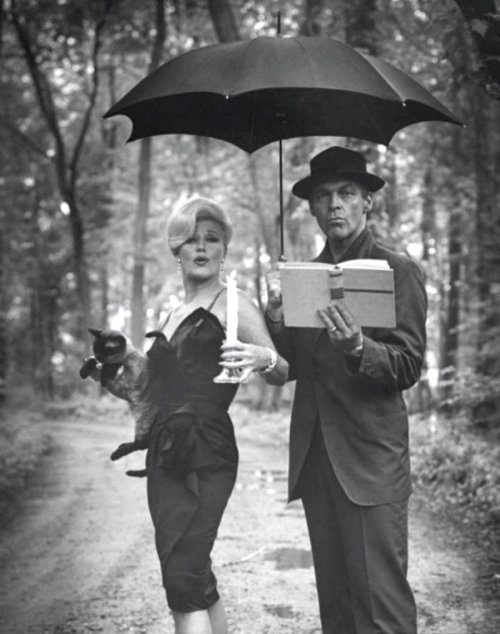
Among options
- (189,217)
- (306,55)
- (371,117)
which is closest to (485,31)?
(371,117)

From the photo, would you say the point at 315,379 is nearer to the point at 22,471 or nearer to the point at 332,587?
the point at 332,587

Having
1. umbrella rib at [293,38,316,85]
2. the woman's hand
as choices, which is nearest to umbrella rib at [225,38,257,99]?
umbrella rib at [293,38,316,85]

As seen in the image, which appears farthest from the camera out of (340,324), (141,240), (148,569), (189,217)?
(141,240)

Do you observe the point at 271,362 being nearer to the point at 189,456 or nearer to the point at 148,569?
the point at 189,456

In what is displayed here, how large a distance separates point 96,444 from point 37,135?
621 inches

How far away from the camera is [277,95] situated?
163 inches

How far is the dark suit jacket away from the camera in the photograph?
323cm

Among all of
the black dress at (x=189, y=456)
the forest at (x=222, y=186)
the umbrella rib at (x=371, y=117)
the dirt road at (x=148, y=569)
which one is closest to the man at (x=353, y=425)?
the black dress at (x=189, y=456)

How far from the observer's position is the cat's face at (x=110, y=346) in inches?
134

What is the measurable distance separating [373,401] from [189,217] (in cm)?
111

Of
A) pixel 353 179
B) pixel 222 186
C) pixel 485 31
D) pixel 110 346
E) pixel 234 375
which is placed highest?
pixel 222 186

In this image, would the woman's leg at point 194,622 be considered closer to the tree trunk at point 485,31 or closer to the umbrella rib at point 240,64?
the umbrella rib at point 240,64

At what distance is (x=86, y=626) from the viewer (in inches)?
197

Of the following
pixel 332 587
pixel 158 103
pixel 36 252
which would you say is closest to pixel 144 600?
pixel 332 587
